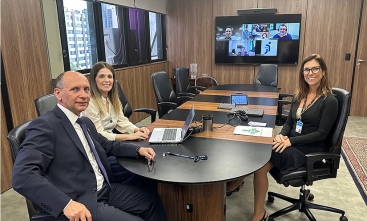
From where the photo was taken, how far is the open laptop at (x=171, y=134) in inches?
72.5

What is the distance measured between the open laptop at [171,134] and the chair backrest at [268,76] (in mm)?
2893

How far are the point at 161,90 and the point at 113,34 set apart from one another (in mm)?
1744

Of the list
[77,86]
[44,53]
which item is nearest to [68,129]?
[77,86]

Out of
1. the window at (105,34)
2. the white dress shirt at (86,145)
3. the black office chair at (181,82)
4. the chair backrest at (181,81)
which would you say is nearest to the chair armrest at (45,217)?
the white dress shirt at (86,145)

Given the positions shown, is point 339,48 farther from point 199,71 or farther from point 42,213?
point 42,213

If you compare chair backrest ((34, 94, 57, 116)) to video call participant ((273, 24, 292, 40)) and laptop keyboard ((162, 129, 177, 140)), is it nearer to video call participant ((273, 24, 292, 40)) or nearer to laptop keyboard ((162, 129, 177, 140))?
laptop keyboard ((162, 129, 177, 140))

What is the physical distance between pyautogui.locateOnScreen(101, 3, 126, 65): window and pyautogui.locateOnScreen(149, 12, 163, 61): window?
104 centimetres

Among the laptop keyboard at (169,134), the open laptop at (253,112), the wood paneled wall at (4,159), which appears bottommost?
the wood paneled wall at (4,159)

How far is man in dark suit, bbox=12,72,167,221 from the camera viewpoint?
1.21m

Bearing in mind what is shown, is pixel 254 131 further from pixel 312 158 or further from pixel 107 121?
pixel 107 121

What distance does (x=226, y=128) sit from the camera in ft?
6.99

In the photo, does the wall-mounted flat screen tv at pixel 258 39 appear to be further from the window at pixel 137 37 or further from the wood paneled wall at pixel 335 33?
the window at pixel 137 37

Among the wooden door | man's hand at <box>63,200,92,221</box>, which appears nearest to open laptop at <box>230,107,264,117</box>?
man's hand at <box>63,200,92,221</box>

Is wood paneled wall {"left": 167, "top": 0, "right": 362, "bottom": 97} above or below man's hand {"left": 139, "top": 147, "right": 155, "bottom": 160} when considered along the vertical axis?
above
